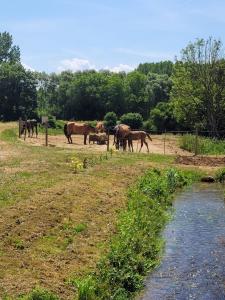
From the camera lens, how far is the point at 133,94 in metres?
101

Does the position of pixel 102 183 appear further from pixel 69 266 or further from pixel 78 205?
pixel 69 266

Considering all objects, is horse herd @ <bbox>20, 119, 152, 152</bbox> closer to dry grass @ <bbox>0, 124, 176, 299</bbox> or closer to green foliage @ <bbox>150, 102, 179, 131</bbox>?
dry grass @ <bbox>0, 124, 176, 299</bbox>

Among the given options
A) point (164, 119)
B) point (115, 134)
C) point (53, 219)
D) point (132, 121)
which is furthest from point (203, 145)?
point (132, 121)

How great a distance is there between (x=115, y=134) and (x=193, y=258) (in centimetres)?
2651

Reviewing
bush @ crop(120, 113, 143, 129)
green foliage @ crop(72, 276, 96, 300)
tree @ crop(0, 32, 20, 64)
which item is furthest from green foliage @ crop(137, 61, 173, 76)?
green foliage @ crop(72, 276, 96, 300)

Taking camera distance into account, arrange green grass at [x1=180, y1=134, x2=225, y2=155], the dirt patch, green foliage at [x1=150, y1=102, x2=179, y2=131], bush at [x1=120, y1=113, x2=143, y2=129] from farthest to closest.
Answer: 1. bush at [x1=120, y1=113, x2=143, y2=129]
2. green foliage at [x1=150, y1=102, x2=179, y2=131]
3. green grass at [x1=180, y1=134, x2=225, y2=155]
4. the dirt patch

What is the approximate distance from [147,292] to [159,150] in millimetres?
30839

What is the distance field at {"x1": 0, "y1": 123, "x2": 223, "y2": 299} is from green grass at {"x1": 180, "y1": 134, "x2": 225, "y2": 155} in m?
12.9

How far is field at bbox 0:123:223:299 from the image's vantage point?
1155 centimetres

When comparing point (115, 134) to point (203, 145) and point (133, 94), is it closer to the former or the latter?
point (203, 145)

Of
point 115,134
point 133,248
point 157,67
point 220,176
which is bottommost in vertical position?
point 133,248

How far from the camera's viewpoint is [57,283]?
36.8ft

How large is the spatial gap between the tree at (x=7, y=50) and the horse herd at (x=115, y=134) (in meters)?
79.4

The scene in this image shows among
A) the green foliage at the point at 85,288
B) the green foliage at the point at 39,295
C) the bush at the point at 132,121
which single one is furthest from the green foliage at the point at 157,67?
the green foliage at the point at 39,295
